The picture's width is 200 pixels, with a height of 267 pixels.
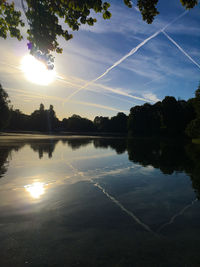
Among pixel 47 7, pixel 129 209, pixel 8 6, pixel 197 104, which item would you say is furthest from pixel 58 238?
pixel 197 104

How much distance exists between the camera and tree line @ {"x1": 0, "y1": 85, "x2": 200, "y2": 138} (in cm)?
5819

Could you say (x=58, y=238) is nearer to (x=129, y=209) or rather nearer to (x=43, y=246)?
(x=43, y=246)

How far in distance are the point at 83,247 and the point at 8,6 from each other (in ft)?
27.1

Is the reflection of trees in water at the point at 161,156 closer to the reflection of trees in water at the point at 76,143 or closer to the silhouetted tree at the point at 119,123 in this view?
the reflection of trees in water at the point at 76,143

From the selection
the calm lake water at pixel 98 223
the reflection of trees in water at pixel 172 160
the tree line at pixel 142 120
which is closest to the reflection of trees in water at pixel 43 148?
the reflection of trees in water at pixel 172 160

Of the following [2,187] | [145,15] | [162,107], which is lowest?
[2,187]

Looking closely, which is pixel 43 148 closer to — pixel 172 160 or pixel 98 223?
pixel 172 160

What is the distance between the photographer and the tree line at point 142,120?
58.2 meters

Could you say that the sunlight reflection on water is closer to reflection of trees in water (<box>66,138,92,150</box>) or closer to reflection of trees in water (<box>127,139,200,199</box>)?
reflection of trees in water (<box>127,139,200,199</box>)

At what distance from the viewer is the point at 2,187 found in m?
8.07

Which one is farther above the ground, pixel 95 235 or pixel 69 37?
pixel 69 37

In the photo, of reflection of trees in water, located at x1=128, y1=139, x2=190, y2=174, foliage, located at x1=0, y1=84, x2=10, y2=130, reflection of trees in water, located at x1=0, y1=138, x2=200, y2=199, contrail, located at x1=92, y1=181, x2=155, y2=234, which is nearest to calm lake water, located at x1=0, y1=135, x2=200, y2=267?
contrail, located at x1=92, y1=181, x2=155, y2=234

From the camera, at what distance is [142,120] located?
97312 millimetres

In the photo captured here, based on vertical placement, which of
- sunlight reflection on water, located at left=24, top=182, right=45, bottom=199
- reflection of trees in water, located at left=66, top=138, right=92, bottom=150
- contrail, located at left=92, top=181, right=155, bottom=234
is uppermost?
contrail, located at left=92, top=181, right=155, bottom=234
